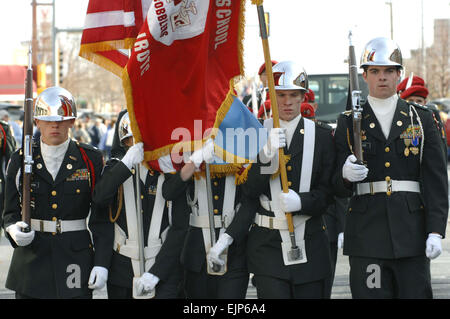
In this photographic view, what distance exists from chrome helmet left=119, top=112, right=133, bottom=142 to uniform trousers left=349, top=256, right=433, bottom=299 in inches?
77.5

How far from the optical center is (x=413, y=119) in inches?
221

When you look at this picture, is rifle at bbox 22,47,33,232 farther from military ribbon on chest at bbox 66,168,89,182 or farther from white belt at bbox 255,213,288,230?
white belt at bbox 255,213,288,230

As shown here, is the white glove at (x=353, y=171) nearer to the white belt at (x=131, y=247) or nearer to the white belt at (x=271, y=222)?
the white belt at (x=271, y=222)

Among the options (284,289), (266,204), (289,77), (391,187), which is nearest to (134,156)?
(266,204)

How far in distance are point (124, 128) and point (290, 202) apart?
1476 mm

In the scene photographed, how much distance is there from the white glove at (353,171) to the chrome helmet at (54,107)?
1955 millimetres

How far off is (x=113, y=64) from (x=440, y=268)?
524 cm

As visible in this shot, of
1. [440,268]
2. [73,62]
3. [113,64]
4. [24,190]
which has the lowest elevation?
[440,268]

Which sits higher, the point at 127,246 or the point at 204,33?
the point at 204,33

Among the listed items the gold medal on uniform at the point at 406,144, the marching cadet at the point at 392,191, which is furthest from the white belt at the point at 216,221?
the gold medal on uniform at the point at 406,144
